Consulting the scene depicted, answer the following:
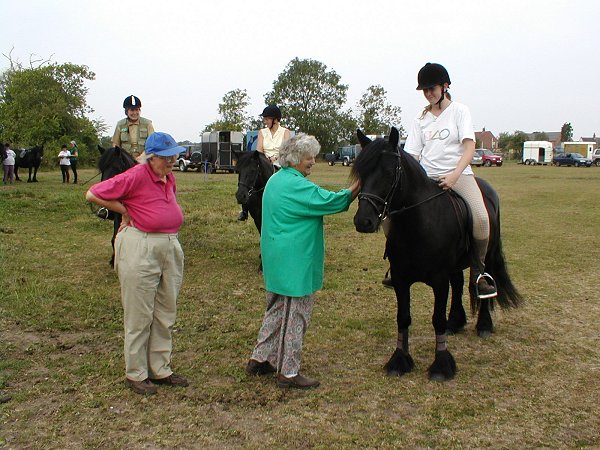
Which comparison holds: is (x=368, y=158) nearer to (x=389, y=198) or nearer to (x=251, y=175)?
(x=389, y=198)

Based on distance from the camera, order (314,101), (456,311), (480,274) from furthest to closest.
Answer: (314,101) < (456,311) < (480,274)

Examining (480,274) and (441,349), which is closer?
(441,349)

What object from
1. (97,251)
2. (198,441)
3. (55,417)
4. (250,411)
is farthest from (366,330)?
(97,251)

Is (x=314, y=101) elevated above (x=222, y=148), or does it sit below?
above

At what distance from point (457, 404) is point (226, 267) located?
5.26 m

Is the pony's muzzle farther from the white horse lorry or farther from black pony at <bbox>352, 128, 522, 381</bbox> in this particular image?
the white horse lorry

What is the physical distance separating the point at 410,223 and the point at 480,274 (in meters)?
1.23

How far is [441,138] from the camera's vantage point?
188 inches

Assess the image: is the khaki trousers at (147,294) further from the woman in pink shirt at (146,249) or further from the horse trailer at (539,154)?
the horse trailer at (539,154)

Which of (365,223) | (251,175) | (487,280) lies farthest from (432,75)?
(251,175)

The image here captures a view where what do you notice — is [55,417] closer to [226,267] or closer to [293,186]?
[293,186]

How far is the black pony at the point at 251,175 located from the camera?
782 centimetres

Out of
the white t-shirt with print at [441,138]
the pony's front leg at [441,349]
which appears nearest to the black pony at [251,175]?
the white t-shirt with print at [441,138]

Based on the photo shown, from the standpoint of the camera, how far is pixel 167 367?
437 centimetres
